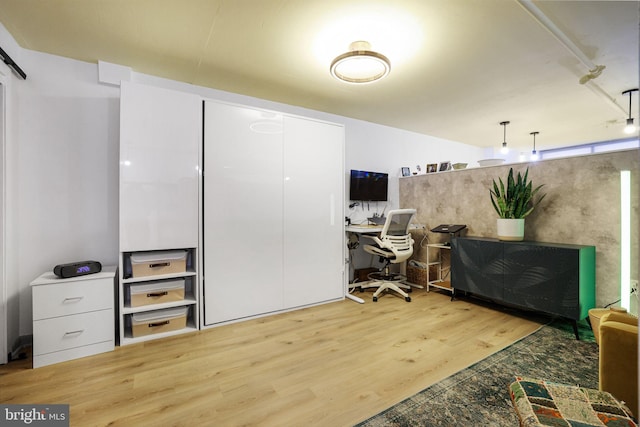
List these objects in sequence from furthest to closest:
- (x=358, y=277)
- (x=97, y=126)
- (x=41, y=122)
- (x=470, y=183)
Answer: (x=358, y=277), (x=470, y=183), (x=97, y=126), (x=41, y=122)

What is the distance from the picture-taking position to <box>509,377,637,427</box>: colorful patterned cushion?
1007 mm

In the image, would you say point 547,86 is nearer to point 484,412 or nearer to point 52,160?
point 484,412

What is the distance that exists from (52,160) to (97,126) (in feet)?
1.56

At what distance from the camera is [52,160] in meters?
2.56

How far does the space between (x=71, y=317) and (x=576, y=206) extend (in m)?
4.58

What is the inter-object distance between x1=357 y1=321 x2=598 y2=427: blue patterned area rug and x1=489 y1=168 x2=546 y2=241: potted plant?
3.24ft

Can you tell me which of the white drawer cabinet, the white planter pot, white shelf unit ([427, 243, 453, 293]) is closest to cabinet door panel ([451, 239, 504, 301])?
the white planter pot

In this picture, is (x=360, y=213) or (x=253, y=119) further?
(x=360, y=213)

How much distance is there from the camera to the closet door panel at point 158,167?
243 cm

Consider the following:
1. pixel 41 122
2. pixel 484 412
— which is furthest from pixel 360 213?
pixel 41 122

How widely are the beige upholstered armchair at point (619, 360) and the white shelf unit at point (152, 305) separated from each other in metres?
2.85

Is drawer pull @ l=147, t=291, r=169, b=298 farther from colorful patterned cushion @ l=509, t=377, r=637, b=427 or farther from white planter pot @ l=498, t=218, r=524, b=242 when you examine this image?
white planter pot @ l=498, t=218, r=524, b=242

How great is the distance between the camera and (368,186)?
4.38 meters

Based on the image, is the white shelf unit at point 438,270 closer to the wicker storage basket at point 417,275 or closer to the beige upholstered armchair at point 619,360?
the wicker storage basket at point 417,275
